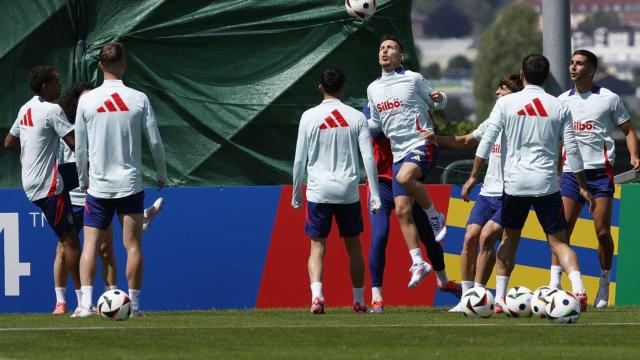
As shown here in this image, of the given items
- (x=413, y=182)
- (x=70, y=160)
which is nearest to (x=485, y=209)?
(x=413, y=182)

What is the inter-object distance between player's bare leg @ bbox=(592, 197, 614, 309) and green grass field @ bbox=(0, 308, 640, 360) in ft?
5.01

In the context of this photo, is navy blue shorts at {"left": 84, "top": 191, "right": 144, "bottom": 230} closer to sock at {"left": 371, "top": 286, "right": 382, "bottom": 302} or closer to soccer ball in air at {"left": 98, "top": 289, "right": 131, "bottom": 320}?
soccer ball in air at {"left": 98, "top": 289, "right": 131, "bottom": 320}

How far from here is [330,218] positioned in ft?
40.7

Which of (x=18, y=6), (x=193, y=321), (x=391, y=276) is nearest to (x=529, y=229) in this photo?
(x=391, y=276)

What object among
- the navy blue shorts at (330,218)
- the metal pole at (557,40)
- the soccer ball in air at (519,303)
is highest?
the metal pole at (557,40)

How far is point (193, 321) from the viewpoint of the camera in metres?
11.6

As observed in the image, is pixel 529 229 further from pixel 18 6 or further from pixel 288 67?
pixel 18 6

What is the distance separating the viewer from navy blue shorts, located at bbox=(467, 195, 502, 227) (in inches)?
508

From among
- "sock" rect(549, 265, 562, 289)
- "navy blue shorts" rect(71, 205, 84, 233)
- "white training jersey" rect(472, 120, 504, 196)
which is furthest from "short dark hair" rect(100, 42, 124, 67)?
"sock" rect(549, 265, 562, 289)

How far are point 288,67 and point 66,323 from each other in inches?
220

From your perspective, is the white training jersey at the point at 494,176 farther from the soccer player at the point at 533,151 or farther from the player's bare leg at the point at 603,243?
the soccer player at the point at 533,151

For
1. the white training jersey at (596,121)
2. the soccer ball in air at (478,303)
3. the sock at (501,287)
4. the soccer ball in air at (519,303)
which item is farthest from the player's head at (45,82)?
the white training jersey at (596,121)

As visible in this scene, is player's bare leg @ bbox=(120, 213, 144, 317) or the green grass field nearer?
the green grass field

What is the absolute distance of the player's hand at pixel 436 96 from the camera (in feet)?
41.5
